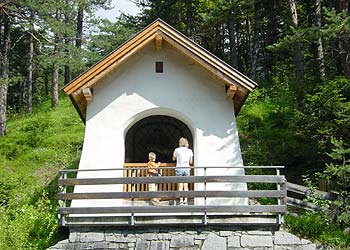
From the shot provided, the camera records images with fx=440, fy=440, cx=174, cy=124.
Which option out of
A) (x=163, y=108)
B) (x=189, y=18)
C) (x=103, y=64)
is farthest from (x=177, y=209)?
(x=189, y=18)

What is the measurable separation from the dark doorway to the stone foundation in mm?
5246

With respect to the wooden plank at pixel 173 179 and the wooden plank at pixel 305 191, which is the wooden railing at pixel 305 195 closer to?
the wooden plank at pixel 305 191

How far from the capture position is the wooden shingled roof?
11.5 meters

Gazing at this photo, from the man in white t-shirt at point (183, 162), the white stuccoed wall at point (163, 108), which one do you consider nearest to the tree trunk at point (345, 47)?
the white stuccoed wall at point (163, 108)

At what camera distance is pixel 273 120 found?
20.3m

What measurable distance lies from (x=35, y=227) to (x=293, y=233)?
6.64m

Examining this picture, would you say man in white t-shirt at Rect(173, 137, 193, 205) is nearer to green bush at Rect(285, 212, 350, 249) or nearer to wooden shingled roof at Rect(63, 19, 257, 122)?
wooden shingled roof at Rect(63, 19, 257, 122)

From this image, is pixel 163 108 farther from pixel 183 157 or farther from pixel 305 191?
pixel 305 191

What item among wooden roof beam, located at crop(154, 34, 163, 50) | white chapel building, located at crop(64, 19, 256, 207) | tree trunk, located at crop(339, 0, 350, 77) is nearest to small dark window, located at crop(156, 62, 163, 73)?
white chapel building, located at crop(64, 19, 256, 207)

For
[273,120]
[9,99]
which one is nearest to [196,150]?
[273,120]

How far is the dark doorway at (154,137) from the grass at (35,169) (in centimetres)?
324

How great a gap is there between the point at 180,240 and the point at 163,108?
12.5 ft

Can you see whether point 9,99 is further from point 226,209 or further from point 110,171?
→ point 226,209

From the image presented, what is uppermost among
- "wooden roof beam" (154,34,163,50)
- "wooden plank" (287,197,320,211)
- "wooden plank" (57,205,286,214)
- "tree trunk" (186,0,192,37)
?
"tree trunk" (186,0,192,37)
